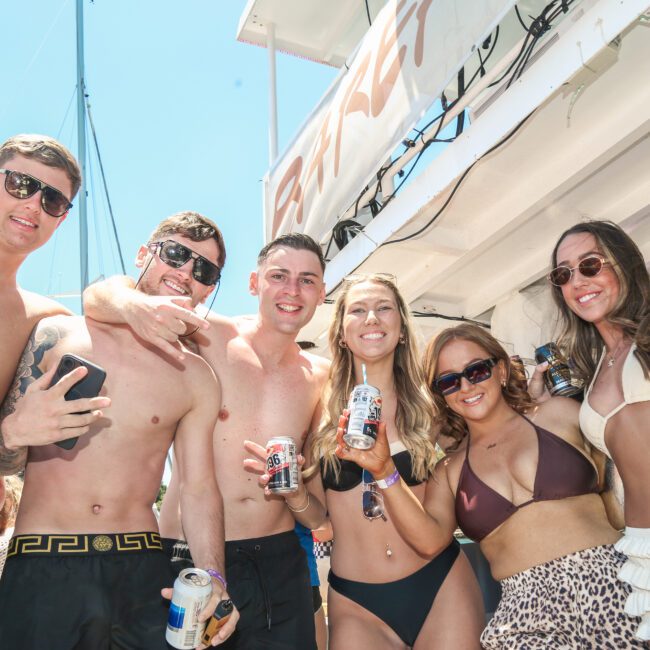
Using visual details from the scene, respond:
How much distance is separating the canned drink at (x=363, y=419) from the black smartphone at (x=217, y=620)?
0.75 m

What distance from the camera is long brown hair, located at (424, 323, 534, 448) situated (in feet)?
9.57

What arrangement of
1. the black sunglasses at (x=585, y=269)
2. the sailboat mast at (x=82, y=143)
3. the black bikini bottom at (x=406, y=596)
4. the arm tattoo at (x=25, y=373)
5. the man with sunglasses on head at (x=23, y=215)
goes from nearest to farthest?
the arm tattoo at (x=25, y=373)
the man with sunglasses on head at (x=23, y=215)
the black sunglasses at (x=585, y=269)
the black bikini bottom at (x=406, y=596)
the sailboat mast at (x=82, y=143)

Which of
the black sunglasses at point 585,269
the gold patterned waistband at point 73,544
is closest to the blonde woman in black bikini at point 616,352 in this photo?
the black sunglasses at point 585,269

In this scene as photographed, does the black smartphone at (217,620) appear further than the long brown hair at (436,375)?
No

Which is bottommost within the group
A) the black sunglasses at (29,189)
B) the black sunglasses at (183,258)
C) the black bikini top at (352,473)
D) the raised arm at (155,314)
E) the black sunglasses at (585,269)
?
the black bikini top at (352,473)

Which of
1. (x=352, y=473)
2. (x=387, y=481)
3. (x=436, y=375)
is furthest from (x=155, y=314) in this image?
(x=436, y=375)

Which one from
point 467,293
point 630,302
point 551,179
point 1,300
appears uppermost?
point 467,293

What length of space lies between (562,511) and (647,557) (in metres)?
0.37

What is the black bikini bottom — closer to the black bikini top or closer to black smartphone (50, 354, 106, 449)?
the black bikini top

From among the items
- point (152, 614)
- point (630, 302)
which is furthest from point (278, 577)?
point (630, 302)

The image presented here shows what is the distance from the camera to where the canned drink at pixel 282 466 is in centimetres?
257

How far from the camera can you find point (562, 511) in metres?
2.40

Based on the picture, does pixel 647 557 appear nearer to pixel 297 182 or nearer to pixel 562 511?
pixel 562 511

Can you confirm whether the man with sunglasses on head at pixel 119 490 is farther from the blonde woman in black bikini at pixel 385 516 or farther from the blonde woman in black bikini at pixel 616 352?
the blonde woman in black bikini at pixel 616 352
